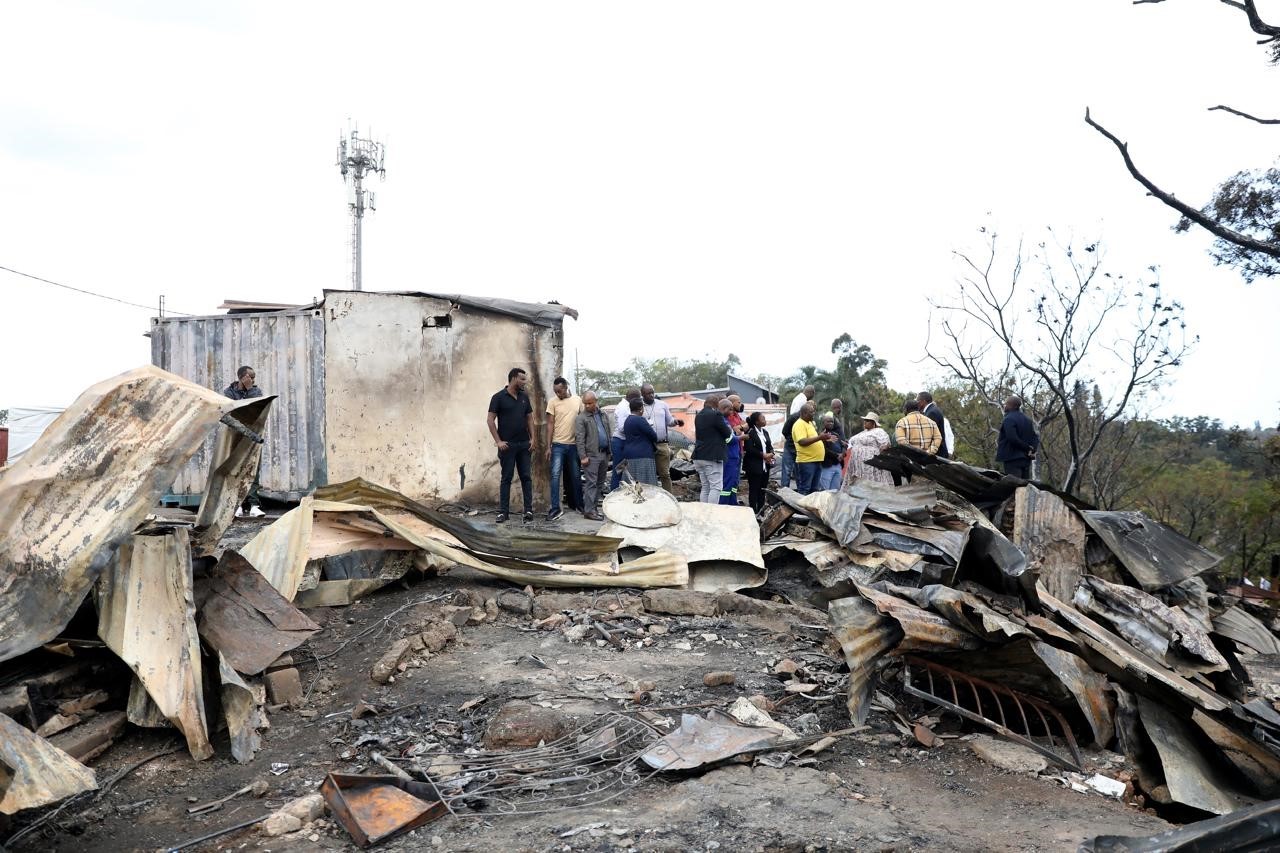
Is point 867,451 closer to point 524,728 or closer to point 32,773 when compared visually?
point 524,728

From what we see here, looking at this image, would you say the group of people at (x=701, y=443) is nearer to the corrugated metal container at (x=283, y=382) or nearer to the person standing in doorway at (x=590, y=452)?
the person standing in doorway at (x=590, y=452)

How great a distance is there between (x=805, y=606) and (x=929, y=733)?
2.95 metres

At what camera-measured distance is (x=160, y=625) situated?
4.57 m

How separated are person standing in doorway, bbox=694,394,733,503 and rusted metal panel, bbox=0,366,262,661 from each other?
5.96 m

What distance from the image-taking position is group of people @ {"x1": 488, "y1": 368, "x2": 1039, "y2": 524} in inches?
377

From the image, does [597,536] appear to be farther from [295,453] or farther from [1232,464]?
[1232,464]

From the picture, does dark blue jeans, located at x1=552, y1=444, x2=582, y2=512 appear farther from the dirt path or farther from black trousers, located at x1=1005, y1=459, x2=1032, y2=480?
black trousers, located at x1=1005, y1=459, x2=1032, y2=480

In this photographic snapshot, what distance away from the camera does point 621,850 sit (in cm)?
333

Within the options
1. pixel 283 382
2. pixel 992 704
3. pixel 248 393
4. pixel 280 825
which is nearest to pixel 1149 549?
pixel 992 704

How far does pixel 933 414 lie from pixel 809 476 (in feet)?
5.51

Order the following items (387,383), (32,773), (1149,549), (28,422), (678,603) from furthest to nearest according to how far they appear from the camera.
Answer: (28,422), (387,383), (1149,549), (678,603), (32,773)

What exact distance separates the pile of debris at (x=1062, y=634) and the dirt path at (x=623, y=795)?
0.47 meters

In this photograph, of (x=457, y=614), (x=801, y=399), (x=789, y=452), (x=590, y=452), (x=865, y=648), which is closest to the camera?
(x=865, y=648)

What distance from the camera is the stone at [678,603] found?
688 cm
